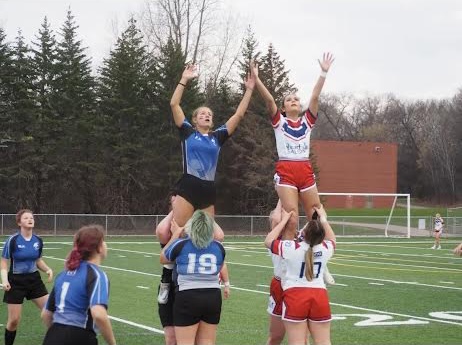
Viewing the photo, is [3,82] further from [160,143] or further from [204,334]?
[204,334]

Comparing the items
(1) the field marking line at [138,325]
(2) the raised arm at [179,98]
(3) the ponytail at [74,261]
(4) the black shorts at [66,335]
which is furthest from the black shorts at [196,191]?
(1) the field marking line at [138,325]

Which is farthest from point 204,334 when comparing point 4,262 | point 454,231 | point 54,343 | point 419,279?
point 454,231

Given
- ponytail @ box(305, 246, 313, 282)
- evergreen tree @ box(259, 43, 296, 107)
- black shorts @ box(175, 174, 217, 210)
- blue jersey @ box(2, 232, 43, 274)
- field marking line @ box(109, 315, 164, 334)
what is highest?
evergreen tree @ box(259, 43, 296, 107)

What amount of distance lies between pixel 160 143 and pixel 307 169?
4027 centimetres

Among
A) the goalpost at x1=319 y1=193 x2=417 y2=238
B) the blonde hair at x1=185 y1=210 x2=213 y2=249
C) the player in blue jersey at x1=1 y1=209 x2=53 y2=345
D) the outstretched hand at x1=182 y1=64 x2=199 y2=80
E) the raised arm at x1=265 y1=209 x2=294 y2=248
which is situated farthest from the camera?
the goalpost at x1=319 y1=193 x2=417 y2=238

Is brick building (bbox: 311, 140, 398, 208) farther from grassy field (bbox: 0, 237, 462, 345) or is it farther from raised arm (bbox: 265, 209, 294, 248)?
raised arm (bbox: 265, 209, 294, 248)

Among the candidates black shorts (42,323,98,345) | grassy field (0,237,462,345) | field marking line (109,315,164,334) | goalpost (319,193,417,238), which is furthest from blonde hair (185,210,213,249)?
goalpost (319,193,417,238)

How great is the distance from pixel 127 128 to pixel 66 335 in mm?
43193

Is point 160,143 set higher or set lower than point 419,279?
higher

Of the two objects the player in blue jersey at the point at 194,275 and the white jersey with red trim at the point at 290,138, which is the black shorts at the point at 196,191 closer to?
the player in blue jersey at the point at 194,275

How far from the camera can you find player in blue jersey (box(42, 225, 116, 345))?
17.8 ft

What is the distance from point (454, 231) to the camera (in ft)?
162

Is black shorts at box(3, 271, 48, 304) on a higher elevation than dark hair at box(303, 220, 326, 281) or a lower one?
lower

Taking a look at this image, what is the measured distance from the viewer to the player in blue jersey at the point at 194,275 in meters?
6.68
